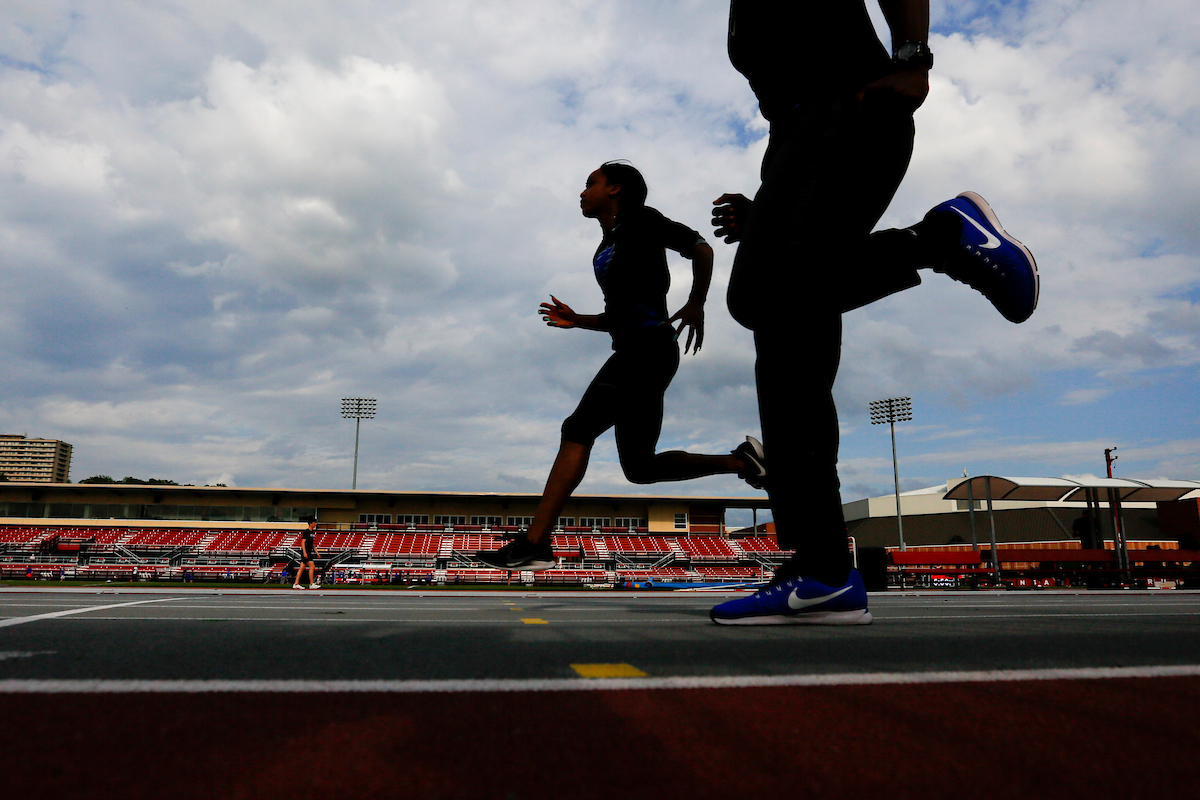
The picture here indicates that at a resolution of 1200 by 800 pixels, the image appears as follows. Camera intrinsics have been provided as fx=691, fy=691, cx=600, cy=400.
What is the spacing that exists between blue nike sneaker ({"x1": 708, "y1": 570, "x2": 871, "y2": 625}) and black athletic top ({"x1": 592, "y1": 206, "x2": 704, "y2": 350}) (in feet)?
4.30

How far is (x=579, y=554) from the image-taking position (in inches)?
1567

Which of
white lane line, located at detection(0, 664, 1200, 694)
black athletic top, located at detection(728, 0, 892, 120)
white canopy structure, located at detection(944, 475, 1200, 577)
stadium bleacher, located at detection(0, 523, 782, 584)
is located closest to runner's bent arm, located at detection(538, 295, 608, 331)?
black athletic top, located at detection(728, 0, 892, 120)

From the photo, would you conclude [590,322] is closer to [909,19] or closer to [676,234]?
[676,234]

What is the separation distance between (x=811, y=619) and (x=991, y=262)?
1361mm

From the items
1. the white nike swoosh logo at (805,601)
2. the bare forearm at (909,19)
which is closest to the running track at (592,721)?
the white nike swoosh logo at (805,601)

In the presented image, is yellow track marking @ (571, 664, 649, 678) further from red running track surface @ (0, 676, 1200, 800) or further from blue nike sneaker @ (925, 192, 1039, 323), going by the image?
blue nike sneaker @ (925, 192, 1039, 323)

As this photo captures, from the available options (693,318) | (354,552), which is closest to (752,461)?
(693,318)

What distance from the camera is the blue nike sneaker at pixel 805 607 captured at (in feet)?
7.94

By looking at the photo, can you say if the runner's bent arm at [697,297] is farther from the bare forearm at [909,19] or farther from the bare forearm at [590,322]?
the bare forearm at [909,19]

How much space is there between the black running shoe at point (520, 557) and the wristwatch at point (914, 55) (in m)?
2.22

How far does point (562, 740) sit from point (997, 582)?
25571 mm

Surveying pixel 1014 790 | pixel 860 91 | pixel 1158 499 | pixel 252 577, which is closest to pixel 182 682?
pixel 1014 790

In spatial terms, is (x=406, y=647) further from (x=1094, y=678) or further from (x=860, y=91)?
(x=860, y=91)

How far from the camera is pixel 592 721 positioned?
93cm
